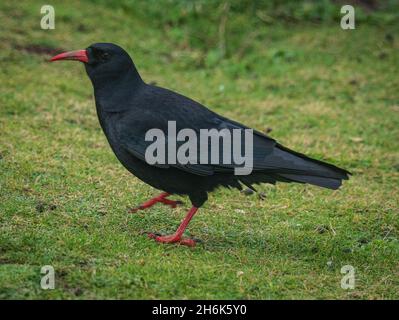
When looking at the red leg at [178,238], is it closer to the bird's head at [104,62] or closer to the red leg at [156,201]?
the red leg at [156,201]

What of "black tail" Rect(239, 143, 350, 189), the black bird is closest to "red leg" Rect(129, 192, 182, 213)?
the black bird

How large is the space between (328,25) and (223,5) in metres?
1.94

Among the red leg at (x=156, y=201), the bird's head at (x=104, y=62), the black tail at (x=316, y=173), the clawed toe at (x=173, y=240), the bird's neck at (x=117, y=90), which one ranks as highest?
the bird's head at (x=104, y=62)

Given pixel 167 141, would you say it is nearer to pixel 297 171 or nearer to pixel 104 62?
pixel 104 62

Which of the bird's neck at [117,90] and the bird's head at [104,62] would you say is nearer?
the bird's neck at [117,90]

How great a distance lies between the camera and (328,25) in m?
12.2

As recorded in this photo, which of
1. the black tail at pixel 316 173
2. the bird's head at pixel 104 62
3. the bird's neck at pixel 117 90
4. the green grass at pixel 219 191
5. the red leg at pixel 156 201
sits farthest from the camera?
the red leg at pixel 156 201

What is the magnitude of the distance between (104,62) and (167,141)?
881 mm

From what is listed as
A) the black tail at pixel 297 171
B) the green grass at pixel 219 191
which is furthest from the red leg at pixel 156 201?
the black tail at pixel 297 171

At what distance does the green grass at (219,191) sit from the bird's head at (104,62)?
1.06 meters

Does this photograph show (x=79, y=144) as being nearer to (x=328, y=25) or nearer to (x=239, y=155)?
(x=239, y=155)

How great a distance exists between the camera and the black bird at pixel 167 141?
5398 millimetres

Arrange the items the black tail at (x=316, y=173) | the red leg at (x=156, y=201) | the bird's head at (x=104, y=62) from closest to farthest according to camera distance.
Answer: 1. the black tail at (x=316, y=173)
2. the bird's head at (x=104, y=62)
3. the red leg at (x=156, y=201)

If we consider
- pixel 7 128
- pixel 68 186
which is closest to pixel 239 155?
pixel 68 186
